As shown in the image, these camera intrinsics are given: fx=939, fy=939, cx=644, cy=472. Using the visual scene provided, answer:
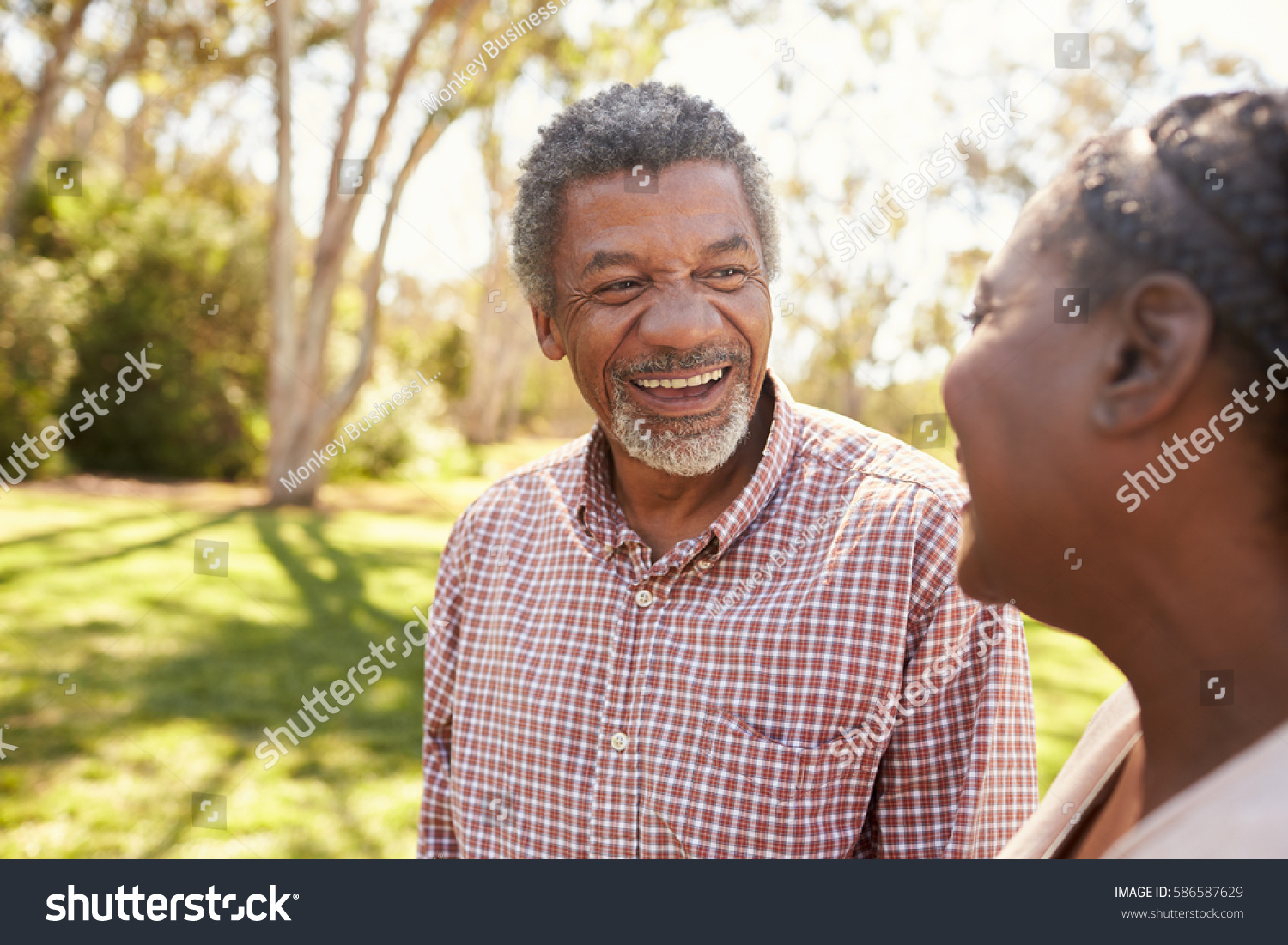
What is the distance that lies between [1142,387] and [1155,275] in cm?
11

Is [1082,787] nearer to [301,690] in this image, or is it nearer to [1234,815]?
[1234,815]

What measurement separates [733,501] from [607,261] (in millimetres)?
618

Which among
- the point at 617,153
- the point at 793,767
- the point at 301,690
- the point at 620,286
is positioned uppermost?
the point at 617,153

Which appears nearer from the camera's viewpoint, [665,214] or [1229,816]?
[1229,816]

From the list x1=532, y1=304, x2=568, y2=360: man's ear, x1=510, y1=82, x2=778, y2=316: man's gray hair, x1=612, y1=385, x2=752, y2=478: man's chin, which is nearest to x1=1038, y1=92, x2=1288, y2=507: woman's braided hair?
x1=612, y1=385, x2=752, y2=478: man's chin

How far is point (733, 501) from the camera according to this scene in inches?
82.8

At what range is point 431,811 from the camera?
7.95 feet

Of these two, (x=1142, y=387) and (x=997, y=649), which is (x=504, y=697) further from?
(x=1142, y=387)

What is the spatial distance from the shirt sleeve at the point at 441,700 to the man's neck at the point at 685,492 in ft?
1.59

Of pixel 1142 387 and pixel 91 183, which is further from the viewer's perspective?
pixel 91 183

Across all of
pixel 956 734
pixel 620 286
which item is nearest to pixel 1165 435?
pixel 956 734

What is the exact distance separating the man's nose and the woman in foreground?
1.08 meters

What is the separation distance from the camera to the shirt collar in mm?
2018
